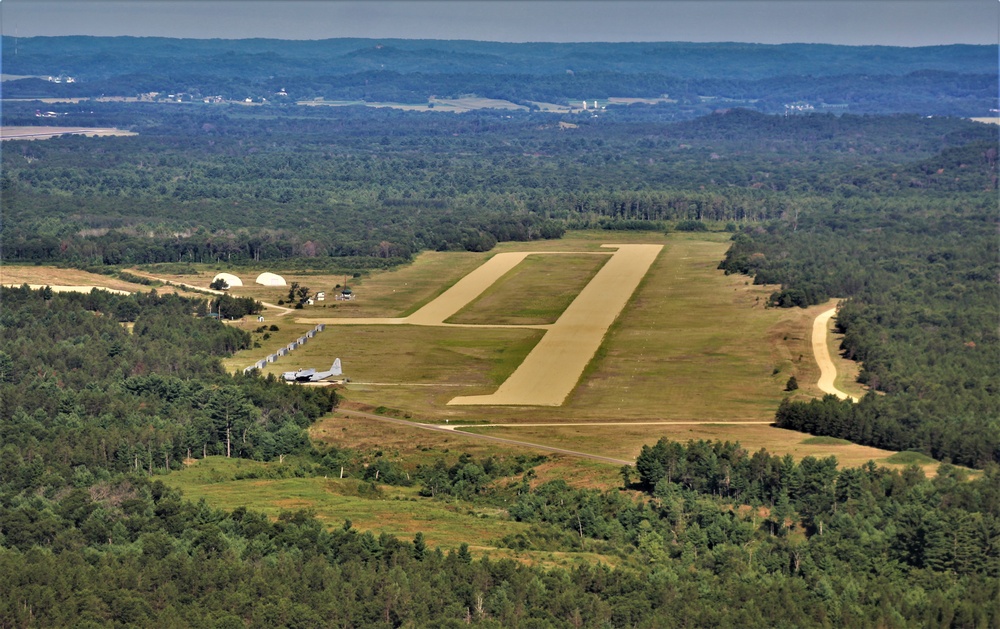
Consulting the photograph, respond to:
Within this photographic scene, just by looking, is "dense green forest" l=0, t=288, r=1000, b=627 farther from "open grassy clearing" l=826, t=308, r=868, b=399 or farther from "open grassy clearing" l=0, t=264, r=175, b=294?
"open grassy clearing" l=0, t=264, r=175, b=294

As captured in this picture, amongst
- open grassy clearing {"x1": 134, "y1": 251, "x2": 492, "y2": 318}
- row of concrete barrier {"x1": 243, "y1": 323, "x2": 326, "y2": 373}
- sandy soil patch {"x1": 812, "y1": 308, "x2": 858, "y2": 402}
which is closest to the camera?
sandy soil patch {"x1": 812, "y1": 308, "x2": 858, "y2": 402}

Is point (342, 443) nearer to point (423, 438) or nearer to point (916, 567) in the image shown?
point (423, 438)

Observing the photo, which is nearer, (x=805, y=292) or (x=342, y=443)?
(x=342, y=443)

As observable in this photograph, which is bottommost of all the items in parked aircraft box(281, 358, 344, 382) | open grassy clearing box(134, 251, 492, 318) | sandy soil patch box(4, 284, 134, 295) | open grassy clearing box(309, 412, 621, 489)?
open grassy clearing box(134, 251, 492, 318)

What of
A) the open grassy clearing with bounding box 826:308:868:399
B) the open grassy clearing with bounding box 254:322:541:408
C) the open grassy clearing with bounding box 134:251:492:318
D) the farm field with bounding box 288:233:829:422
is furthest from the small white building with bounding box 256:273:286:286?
the open grassy clearing with bounding box 826:308:868:399

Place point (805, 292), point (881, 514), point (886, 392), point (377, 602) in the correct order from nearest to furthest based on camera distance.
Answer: point (377, 602) < point (881, 514) < point (886, 392) < point (805, 292)

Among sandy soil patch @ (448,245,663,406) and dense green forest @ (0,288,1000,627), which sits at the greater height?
dense green forest @ (0,288,1000,627)

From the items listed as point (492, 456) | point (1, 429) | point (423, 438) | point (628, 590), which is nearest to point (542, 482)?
point (492, 456)

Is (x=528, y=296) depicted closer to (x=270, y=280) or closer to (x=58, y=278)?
(x=270, y=280)
